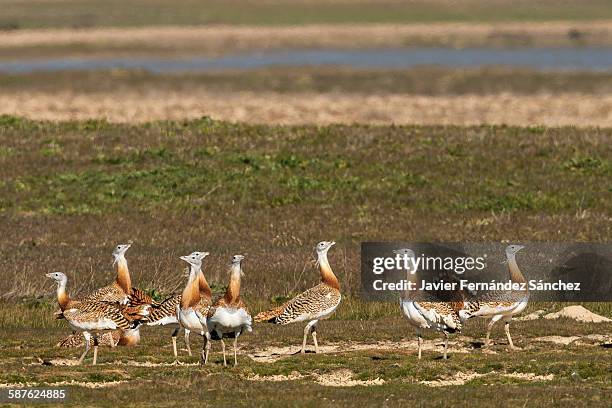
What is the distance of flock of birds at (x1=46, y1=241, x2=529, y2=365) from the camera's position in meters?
20.3

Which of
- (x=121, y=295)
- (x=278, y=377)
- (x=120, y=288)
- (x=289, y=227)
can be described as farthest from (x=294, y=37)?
(x=278, y=377)

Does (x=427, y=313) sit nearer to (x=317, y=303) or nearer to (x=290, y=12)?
(x=317, y=303)

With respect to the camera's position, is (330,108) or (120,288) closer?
(120,288)

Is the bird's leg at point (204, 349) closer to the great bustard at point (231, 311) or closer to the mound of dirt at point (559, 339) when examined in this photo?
the great bustard at point (231, 311)

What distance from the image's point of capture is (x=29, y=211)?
3878cm

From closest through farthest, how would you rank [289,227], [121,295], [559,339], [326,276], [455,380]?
1. [455,380]
2. [326,276]
3. [121,295]
4. [559,339]
5. [289,227]

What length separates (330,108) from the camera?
64938 millimetres

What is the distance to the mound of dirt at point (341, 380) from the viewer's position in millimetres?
19797

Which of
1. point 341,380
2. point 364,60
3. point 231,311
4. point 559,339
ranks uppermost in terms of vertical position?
point 364,60

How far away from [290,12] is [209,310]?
144 meters

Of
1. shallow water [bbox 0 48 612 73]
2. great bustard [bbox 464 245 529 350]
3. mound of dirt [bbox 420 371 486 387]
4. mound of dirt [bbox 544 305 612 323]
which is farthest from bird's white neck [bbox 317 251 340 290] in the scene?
shallow water [bbox 0 48 612 73]

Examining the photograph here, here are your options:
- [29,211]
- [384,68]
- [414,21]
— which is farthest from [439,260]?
[414,21]

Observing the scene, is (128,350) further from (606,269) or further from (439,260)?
(606,269)

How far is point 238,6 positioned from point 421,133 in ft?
415
